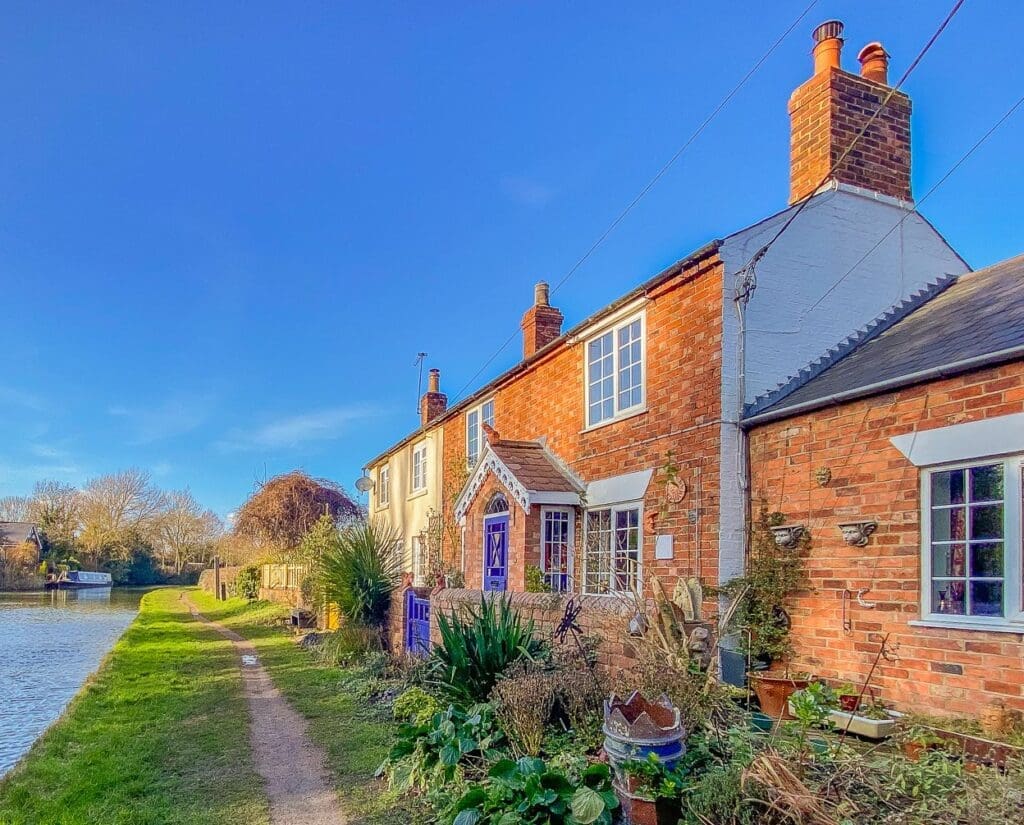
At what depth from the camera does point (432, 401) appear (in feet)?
80.5

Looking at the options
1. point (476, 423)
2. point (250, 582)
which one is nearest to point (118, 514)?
point (250, 582)

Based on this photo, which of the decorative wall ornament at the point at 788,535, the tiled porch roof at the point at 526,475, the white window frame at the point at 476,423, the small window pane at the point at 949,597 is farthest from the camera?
the white window frame at the point at 476,423

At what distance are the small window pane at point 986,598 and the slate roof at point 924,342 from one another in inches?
77.0

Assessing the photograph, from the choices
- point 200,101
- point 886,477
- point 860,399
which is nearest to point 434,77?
point 200,101

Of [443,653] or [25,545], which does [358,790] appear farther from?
[25,545]

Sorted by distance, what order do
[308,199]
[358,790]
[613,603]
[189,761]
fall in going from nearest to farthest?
[358,790], [189,761], [613,603], [308,199]

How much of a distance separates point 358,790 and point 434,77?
10757 millimetres

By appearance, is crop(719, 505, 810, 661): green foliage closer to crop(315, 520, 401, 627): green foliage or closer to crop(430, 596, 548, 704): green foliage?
crop(430, 596, 548, 704): green foliage

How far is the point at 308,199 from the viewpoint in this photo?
17516 millimetres

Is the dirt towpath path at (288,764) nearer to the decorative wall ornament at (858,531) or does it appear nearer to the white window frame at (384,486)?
the decorative wall ornament at (858,531)

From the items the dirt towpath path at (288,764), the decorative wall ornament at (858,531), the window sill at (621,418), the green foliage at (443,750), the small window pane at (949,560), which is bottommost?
the dirt towpath path at (288,764)

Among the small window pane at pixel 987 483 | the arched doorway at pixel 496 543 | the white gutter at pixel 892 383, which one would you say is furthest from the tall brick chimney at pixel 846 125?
the arched doorway at pixel 496 543

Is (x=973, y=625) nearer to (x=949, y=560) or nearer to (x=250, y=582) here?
(x=949, y=560)

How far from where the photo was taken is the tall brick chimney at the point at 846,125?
32.0 feet
